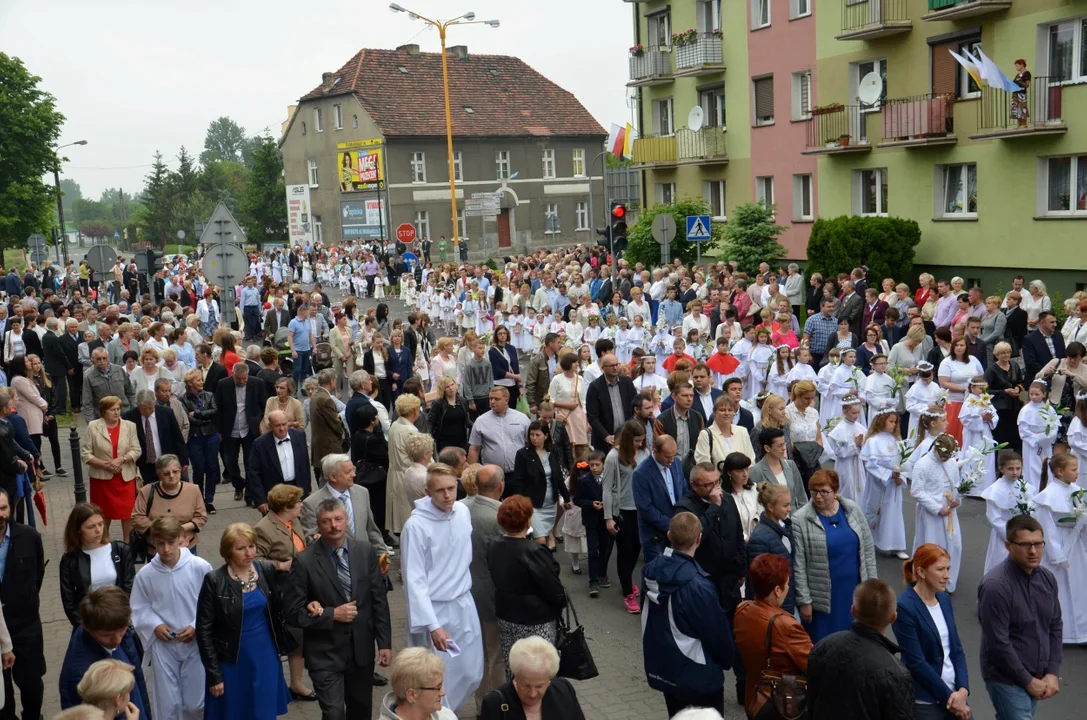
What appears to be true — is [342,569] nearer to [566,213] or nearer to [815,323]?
[815,323]

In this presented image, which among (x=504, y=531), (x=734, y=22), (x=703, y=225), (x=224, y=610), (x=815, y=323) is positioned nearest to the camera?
(x=224, y=610)

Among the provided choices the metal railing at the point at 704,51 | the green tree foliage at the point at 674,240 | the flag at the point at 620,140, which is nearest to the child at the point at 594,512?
the green tree foliage at the point at 674,240

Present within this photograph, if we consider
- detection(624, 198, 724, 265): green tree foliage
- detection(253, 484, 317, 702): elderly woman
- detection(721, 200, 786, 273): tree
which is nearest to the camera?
detection(253, 484, 317, 702): elderly woman

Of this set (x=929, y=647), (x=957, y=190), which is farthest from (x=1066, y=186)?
(x=929, y=647)

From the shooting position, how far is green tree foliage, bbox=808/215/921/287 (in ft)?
87.7

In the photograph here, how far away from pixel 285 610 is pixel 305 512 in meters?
1.64

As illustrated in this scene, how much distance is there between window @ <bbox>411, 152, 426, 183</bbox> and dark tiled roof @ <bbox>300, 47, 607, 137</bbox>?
1294 mm

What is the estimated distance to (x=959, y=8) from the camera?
24703mm

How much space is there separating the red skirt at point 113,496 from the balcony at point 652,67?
31.1 meters

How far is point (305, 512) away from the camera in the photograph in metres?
8.28

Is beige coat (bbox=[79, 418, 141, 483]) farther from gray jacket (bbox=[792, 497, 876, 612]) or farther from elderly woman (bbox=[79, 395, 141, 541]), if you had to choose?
gray jacket (bbox=[792, 497, 876, 612])

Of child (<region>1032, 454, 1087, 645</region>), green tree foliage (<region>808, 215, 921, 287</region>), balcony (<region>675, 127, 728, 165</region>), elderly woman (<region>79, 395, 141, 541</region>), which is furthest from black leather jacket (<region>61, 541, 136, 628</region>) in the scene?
Result: balcony (<region>675, 127, 728, 165</region>)

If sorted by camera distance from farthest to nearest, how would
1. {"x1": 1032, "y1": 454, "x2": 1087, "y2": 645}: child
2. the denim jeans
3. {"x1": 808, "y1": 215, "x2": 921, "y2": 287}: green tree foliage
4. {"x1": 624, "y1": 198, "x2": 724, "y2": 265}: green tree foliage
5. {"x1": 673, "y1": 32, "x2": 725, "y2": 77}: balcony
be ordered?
{"x1": 673, "y1": 32, "x2": 725, "y2": 77}: balcony
{"x1": 624, "y1": 198, "x2": 724, "y2": 265}: green tree foliage
{"x1": 808, "y1": 215, "x2": 921, "y2": 287}: green tree foliage
{"x1": 1032, "y1": 454, "x2": 1087, "y2": 645}: child
the denim jeans

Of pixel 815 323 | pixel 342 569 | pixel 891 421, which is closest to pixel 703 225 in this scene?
pixel 815 323
